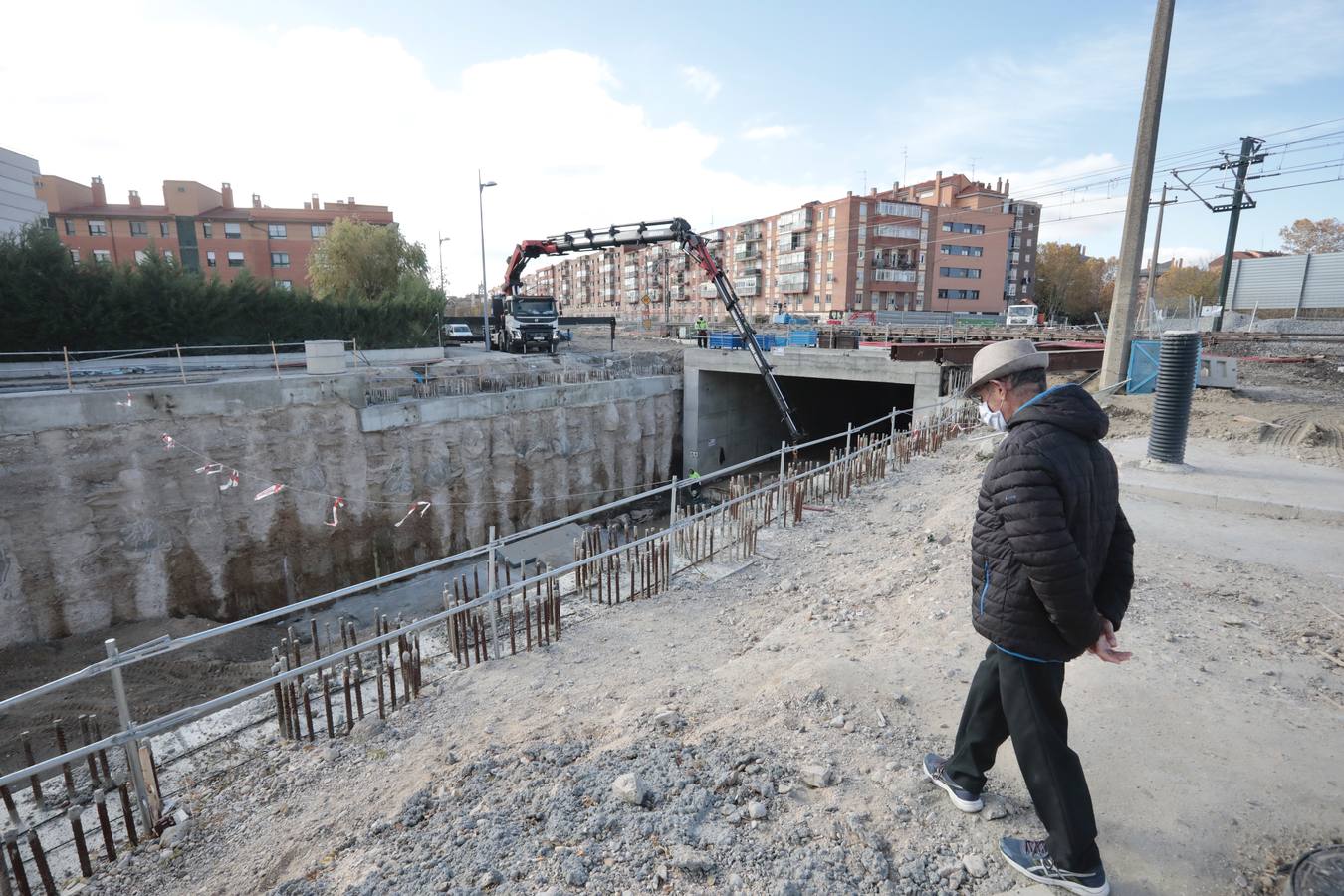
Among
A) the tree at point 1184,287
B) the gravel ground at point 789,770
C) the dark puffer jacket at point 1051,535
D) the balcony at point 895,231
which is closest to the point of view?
the dark puffer jacket at point 1051,535

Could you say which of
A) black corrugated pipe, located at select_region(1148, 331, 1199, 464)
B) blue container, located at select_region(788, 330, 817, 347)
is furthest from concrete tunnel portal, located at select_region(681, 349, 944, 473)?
black corrugated pipe, located at select_region(1148, 331, 1199, 464)

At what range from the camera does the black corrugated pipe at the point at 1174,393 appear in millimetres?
8258

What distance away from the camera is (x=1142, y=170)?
1084 centimetres

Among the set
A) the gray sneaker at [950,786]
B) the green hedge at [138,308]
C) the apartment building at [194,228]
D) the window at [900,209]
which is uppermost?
the window at [900,209]

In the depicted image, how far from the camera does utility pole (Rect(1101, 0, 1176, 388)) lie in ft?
34.2

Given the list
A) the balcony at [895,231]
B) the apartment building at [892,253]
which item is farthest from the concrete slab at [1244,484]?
the balcony at [895,231]

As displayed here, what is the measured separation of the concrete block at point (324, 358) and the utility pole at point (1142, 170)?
57.0ft

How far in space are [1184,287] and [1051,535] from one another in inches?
2960

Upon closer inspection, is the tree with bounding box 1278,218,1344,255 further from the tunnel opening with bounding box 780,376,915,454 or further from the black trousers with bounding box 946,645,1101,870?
the black trousers with bounding box 946,645,1101,870

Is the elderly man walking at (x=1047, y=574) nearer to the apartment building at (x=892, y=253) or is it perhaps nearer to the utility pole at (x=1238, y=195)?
the utility pole at (x=1238, y=195)

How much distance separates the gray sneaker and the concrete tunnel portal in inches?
626

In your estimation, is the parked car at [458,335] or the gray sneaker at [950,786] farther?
the parked car at [458,335]

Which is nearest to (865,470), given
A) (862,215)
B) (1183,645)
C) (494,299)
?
(1183,645)

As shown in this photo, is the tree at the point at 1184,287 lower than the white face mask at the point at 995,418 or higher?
higher
